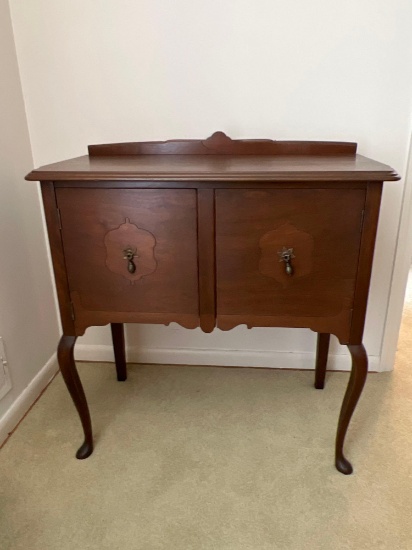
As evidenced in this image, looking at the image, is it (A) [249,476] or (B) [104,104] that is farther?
(B) [104,104]

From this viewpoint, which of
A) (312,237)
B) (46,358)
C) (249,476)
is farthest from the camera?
(46,358)

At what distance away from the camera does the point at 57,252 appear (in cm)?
106

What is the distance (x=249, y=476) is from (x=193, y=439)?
21 centimetres

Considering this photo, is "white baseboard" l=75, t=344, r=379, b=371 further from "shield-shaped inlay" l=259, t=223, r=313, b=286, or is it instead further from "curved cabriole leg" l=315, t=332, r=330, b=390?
"shield-shaped inlay" l=259, t=223, r=313, b=286

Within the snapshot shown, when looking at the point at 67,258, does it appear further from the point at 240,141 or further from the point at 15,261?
the point at 240,141

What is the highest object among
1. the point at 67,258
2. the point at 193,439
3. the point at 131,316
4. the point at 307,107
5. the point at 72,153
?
the point at 307,107

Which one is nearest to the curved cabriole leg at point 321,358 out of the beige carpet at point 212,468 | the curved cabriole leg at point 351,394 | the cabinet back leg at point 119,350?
the beige carpet at point 212,468

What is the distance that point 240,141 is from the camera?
1.32 metres

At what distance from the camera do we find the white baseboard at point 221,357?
5.44 feet

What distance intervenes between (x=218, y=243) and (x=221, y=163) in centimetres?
26

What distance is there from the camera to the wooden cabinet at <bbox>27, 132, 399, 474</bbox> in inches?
37.3

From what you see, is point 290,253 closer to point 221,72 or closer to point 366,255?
point 366,255

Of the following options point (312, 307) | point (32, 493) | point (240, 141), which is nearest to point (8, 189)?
point (240, 141)

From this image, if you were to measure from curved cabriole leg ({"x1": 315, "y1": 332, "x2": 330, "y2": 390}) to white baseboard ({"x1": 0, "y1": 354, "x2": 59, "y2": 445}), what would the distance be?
3.17ft
